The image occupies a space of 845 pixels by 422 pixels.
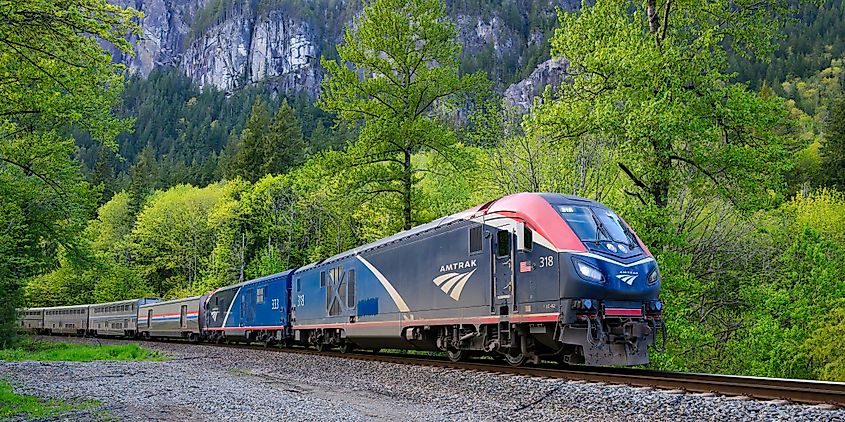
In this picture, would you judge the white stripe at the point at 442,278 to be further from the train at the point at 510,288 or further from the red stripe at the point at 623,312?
the red stripe at the point at 623,312

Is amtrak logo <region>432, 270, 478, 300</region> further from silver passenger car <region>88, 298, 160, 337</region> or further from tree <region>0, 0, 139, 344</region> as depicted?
silver passenger car <region>88, 298, 160, 337</region>

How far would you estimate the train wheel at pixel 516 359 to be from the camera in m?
13.3

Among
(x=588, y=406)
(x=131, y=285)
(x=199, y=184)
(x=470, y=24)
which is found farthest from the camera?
(x=470, y=24)

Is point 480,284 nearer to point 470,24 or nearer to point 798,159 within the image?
point 798,159

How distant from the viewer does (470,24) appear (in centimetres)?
18700

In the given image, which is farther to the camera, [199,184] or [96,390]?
[199,184]

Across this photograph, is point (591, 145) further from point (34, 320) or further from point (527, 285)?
point (34, 320)

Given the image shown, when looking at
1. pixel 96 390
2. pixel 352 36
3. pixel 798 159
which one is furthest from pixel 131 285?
pixel 798 159

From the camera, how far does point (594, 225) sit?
41.6 ft

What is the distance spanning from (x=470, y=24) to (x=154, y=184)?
12189 centimetres

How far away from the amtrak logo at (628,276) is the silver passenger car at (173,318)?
2726 cm

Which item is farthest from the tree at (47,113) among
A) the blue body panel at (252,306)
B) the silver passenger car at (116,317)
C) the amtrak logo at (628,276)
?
the silver passenger car at (116,317)

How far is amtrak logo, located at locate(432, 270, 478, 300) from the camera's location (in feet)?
46.9

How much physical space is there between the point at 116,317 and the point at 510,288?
3824cm
